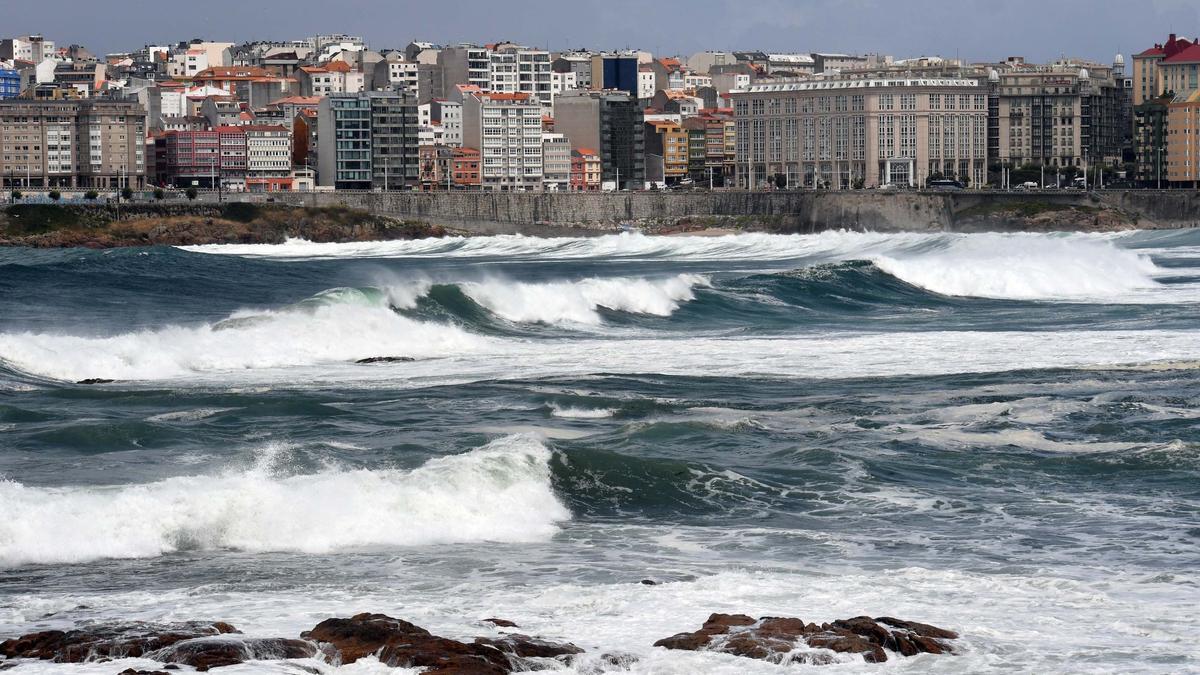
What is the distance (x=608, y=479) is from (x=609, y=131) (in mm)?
126503

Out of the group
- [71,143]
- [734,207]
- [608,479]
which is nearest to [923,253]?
[734,207]

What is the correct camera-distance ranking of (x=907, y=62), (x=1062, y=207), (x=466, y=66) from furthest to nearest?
(x=466, y=66), (x=907, y=62), (x=1062, y=207)

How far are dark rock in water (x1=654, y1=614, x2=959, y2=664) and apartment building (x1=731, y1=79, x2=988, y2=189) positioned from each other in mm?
121602

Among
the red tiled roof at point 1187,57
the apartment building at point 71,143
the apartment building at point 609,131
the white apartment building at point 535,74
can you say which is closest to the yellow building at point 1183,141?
the red tiled roof at point 1187,57

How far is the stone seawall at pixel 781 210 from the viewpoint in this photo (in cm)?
11706

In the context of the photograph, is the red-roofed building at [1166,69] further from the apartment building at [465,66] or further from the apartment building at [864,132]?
the apartment building at [465,66]

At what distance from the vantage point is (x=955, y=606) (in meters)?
14.1

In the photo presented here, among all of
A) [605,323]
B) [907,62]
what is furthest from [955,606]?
[907,62]

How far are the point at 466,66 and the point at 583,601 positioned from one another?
15397cm

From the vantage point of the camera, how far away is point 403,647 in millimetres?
12500

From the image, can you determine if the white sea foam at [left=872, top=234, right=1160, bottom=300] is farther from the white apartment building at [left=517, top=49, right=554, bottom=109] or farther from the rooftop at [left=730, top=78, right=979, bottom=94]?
the white apartment building at [left=517, top=49, right=554, bottom=109]

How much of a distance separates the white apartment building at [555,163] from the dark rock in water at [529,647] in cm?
12731

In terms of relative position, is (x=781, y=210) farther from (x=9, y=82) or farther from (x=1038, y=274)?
(x=9, y=82)

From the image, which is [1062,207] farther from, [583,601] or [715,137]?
[583,601]
